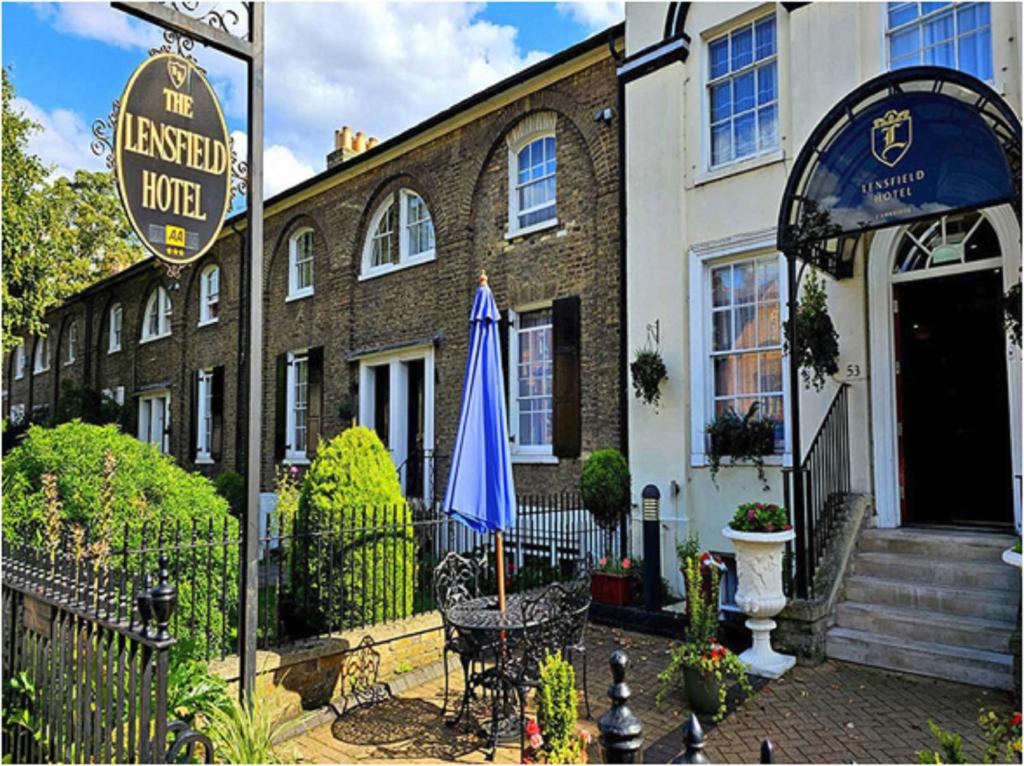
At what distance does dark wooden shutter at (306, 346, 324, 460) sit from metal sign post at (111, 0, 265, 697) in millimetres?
10704

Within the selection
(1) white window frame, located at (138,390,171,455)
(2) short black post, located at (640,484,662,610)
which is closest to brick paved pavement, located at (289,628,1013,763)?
(2) short black post, located at (640,484,662,610)

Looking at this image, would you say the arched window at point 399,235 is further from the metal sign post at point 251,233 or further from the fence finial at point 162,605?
the fence finial at point 162,605

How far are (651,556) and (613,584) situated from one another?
1.94 feet

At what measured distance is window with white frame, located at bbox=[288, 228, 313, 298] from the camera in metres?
16.2

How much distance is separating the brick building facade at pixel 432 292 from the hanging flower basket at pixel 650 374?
73cm

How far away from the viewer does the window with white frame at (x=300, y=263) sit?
53.1 ft

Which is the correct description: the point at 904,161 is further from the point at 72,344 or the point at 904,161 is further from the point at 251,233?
the point at 72,344

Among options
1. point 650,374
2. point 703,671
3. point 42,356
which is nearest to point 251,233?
point 703,671

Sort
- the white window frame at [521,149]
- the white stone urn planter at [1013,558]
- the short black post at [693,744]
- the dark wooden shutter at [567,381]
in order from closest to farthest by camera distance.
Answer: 1. the short black post at [693,744]
2. the white stone urn planter at [1013,558]
3. the dark wooden shutter at [567,381]
4. the white window frame at [521,149]

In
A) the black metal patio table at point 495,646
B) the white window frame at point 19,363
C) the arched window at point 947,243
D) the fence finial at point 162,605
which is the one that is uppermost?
the white window frame at point 19,363

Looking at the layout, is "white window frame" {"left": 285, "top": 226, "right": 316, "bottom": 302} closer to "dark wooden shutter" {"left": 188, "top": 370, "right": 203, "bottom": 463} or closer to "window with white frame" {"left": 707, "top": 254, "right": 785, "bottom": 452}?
"dark wooden shutter" {"left": 188, "top": 370, "right": 203, "bottom": 463}

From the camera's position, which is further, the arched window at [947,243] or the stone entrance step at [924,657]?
the arched window at [947,243]

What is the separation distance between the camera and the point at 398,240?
13750 millimetres

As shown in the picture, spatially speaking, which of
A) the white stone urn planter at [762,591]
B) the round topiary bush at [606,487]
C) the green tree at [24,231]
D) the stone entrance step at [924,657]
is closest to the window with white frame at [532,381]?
the round topiary bush at [606,487]
